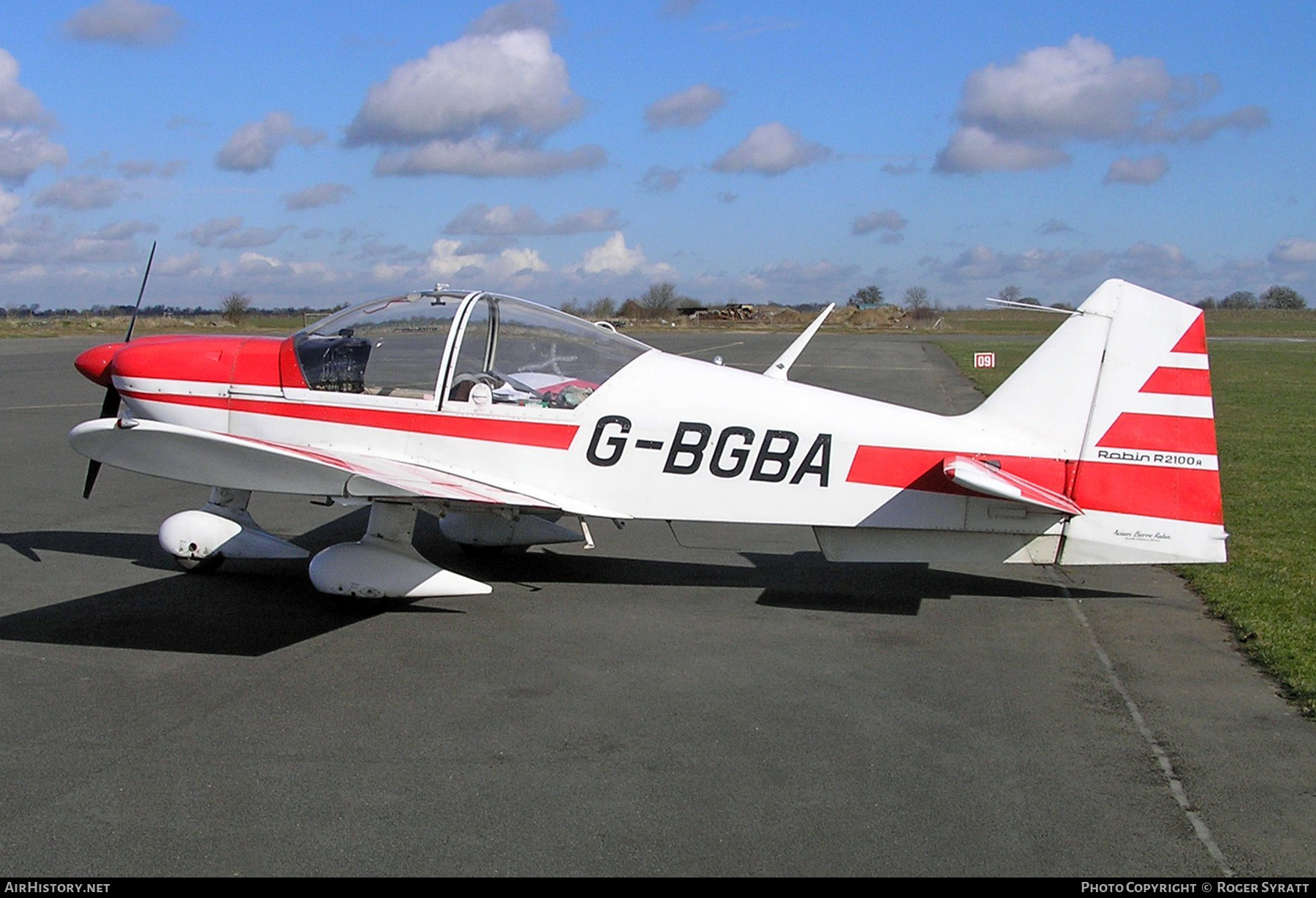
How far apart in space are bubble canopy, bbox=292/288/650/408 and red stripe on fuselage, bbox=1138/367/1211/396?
311 centimetres

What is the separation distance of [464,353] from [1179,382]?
4.29 m

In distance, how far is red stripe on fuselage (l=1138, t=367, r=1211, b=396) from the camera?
621 centimetres

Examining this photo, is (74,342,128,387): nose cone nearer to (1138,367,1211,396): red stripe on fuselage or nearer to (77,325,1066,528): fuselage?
(77,325,1066,528): fuselage

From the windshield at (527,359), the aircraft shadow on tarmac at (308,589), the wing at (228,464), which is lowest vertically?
the aircraft shadow on tarmac at (308,589)

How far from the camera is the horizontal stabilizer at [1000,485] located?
234 inches

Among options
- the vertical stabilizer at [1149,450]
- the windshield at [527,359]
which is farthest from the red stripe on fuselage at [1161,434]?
the windshield at [527,359]

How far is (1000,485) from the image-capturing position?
5973 millimetres

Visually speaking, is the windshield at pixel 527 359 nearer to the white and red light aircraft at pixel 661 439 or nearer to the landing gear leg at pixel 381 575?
the white and red light aircraft at pixel 661 439

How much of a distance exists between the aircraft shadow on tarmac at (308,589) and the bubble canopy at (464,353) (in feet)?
4.45

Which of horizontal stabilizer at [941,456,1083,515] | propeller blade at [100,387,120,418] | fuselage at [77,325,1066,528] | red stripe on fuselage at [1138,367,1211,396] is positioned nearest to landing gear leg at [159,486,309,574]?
fuselage at [77,325,1066,528]

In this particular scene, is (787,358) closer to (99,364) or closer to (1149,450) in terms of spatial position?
(1149,450)

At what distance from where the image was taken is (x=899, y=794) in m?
4.10

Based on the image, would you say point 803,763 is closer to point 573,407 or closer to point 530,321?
point 573,407
